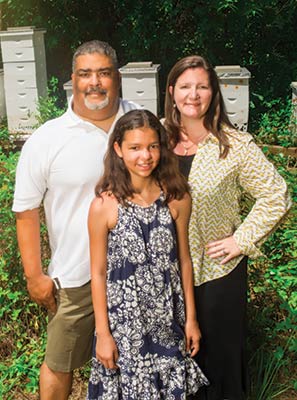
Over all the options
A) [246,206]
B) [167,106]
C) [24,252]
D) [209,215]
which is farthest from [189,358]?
[246,206]

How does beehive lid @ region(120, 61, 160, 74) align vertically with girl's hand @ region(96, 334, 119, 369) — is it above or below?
above

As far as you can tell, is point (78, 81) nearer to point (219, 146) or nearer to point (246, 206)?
point (219, 146)

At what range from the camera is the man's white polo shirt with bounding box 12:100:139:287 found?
105 inches

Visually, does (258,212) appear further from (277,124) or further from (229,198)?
(277,124)

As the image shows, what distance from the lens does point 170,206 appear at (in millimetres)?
2576

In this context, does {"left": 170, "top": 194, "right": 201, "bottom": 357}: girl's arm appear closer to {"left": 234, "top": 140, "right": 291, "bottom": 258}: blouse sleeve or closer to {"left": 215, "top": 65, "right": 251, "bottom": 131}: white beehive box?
{"left": 234, "top": 140, "right": 291, "bottom": 258}: blouse sleeve

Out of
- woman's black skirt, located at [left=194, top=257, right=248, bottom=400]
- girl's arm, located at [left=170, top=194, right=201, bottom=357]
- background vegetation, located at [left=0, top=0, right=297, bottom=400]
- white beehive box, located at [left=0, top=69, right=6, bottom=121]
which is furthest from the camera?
white beehive box, located at [left=0, top=69, right=6, bottom=121]

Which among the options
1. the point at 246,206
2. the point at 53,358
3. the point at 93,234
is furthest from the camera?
the point at 246,206

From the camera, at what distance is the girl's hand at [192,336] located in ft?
8.84

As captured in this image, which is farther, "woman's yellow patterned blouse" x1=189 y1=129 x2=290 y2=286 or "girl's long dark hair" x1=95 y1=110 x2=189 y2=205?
"woman's yellow patterned blouse" x1=189 y1=129 x2=290 y2=286

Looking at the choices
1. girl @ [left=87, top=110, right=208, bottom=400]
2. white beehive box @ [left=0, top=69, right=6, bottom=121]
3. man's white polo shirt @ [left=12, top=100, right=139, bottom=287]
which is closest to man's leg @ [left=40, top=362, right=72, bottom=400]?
girl @ [left=87, top=110, right=208, bottom=400]

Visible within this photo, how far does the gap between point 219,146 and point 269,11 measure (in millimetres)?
7670

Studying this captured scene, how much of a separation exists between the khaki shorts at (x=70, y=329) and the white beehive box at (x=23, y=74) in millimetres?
6135

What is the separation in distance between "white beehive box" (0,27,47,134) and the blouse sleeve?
6.32 metres
